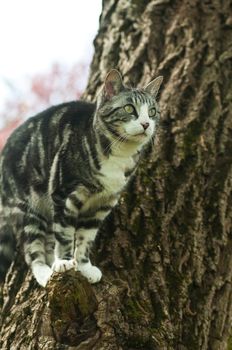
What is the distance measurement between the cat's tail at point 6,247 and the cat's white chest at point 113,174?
0.71 metres

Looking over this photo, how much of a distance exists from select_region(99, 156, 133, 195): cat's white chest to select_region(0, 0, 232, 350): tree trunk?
25 centimetres

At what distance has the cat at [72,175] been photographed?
138 inches

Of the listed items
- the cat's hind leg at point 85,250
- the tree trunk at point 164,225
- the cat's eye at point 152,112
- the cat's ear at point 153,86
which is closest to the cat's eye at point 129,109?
the cat's eye at point 152,112

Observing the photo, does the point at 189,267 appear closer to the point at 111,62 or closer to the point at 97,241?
the point at 97,241

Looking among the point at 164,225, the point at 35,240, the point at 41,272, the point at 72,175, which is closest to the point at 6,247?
the point at 35,240

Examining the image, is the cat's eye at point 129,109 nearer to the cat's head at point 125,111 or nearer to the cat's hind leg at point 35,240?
the cat's head at point 125,111

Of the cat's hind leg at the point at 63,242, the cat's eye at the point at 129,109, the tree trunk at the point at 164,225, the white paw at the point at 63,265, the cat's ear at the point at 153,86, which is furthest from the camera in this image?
the cat's ear at the point at 153,86

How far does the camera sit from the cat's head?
138 inches

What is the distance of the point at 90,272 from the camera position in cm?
325

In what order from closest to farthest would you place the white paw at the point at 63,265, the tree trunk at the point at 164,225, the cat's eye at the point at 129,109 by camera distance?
the tree trunk at the point at 164,225 → the white paw at the point at 63,265 → the cat's eye at the point at 129,109

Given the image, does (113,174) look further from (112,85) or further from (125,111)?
(112,85)

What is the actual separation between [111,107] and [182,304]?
43.5 inches

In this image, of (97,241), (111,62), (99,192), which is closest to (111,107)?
(99,192)

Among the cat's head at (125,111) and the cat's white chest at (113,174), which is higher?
the cat's head at (125,111)
